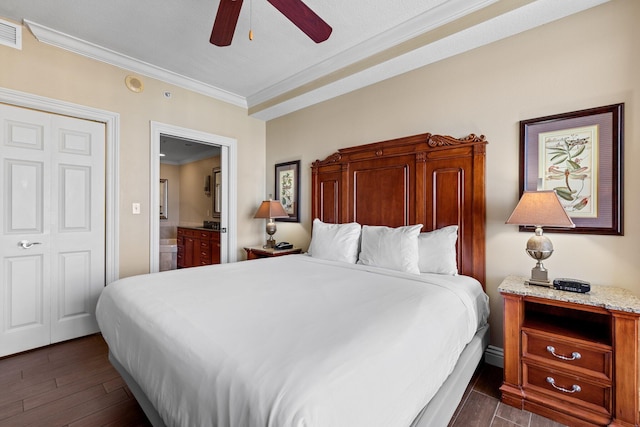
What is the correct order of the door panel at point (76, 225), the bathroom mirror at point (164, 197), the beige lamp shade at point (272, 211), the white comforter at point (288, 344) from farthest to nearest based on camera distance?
the bathroom mirror at point (164, 197) → the beige lamp shade at point (272, 211) → the door panel at point (76, 225) → the white comforter at point (288, 344)

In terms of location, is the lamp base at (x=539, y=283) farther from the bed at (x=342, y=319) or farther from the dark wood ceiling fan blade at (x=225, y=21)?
the dark wood ceiling fan blade at (x=225, y=21)

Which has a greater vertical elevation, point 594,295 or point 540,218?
point 540,218

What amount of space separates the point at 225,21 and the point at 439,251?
7.28 feet

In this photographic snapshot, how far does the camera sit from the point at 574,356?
1.72 meters

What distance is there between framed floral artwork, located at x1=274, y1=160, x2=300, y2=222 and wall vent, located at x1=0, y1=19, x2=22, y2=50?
2724mm

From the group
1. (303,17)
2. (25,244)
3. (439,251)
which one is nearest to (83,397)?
(25,244)

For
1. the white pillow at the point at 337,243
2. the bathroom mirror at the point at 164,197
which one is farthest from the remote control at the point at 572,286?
the bathroom mirror at the point at 164,197

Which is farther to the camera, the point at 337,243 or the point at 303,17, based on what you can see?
the point at 337,243

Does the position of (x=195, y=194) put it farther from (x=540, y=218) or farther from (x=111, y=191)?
(x=540, y=218)

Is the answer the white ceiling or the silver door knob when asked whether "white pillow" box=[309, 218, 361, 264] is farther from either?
the silver door knob

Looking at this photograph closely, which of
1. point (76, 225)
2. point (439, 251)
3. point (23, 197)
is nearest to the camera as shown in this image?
point (439, 251)

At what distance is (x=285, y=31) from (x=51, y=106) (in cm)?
221

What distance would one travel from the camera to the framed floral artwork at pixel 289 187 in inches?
157

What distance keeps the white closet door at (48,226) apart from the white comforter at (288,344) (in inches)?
53.3
